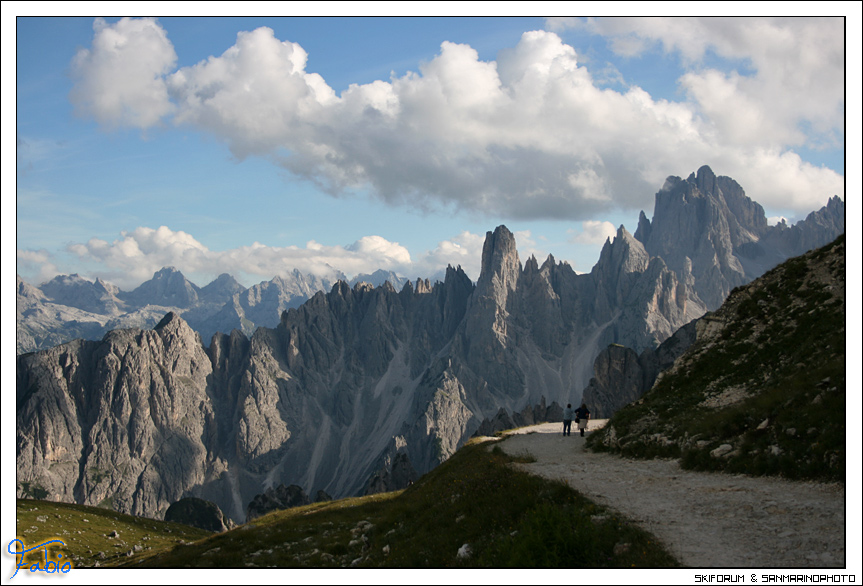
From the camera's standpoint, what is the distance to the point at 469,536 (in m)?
14.6

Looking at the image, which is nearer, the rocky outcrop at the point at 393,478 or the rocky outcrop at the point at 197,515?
the rocky outcrop at the point at 197,515

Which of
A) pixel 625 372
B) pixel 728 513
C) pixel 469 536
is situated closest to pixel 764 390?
pixel 728 513

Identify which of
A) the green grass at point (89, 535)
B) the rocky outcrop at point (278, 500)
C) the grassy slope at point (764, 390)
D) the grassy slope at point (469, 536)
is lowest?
the rocky outcrop at point (278, 500)

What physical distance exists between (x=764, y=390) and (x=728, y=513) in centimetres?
1188

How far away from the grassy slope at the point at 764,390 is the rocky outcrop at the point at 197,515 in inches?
5741

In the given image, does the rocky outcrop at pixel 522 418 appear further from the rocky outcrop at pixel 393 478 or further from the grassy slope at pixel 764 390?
the grassy slope at pixel 764 390

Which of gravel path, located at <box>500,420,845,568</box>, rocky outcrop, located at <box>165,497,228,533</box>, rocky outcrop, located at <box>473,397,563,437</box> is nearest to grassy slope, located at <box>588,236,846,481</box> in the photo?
gravel path, located at <box>500,420,845,568</box>

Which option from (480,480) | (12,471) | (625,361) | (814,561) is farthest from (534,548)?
(625,361)

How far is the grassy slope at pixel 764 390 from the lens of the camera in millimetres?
16797

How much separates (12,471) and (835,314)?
1325 inches

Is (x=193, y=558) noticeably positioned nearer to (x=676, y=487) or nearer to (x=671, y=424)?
(x=676, y=487)

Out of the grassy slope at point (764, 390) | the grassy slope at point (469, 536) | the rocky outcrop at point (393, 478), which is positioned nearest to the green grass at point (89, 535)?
the grassy slope at point (469, 536)

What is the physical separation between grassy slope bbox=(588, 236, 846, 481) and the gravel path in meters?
1.31

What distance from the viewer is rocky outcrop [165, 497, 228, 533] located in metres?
142
